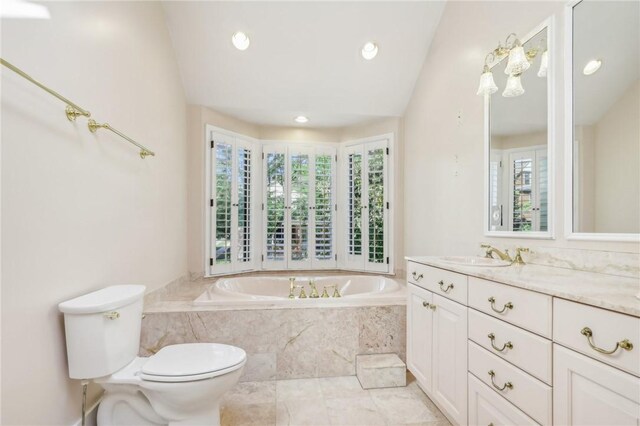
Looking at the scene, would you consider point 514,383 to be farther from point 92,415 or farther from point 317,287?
point 317,287

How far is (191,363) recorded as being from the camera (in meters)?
1.42

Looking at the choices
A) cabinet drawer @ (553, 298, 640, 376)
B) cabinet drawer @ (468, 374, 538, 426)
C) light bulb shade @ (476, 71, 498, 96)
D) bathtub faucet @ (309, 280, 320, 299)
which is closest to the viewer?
cabinet drawer @ (553, 298, 640, 376)

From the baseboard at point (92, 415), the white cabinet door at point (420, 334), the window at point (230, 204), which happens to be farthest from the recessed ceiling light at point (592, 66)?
the window at point (230, 204)

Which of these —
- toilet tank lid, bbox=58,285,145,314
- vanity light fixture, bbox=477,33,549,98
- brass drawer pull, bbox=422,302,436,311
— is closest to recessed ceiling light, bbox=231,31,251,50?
vanity light fixture, bbox=477,33,549,98

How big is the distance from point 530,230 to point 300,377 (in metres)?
1.70

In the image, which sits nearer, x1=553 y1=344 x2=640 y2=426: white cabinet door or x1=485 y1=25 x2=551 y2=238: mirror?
x1=553 y1=344 x2=640 y2=426: white cabinet door

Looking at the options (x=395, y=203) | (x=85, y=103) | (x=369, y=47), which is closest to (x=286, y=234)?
(x=395, y=203)

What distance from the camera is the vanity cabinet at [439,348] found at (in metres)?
1.41

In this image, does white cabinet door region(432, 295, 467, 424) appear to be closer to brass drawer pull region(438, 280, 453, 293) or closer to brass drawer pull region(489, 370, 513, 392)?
brass drawer pull region(438, 280, 453, 293)

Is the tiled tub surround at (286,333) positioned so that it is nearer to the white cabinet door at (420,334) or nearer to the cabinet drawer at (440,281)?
the white cabinet door at (420,334)

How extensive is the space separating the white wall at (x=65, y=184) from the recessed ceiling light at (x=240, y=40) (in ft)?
2.01

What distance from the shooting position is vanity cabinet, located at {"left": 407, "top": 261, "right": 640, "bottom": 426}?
0.78 meters

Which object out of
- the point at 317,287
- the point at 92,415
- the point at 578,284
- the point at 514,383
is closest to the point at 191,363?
the point at 92,415

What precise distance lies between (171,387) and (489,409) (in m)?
1.32
